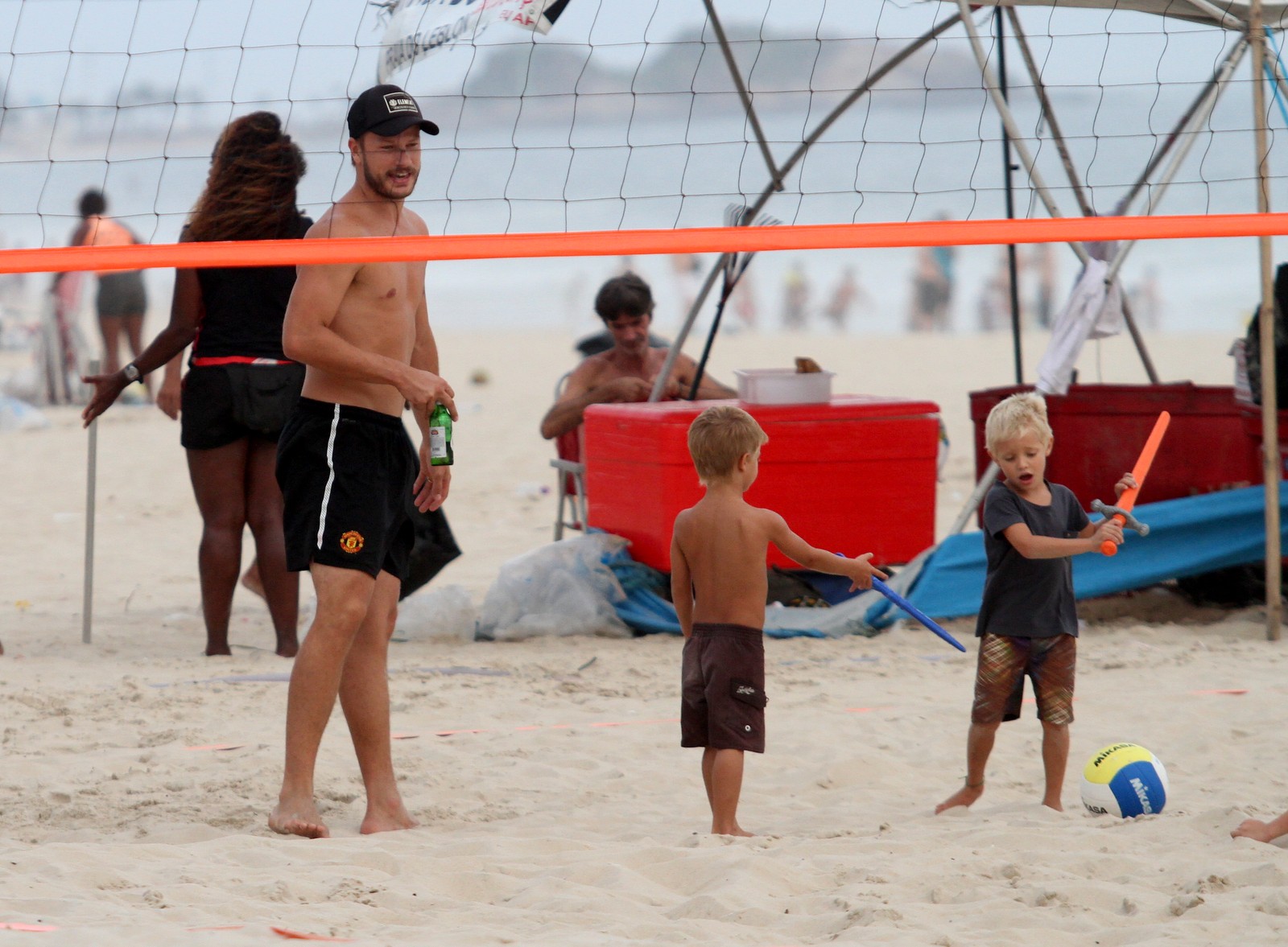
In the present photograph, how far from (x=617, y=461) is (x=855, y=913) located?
3.45 meters

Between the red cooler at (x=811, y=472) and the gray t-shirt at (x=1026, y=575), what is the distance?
2134 millimetres

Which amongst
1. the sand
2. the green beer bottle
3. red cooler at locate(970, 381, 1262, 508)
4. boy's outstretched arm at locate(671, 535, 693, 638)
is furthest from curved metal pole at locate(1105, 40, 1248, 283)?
the green beer bottle

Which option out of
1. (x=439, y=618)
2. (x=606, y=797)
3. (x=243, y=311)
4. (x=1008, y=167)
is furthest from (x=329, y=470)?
(x=1008, y=167)

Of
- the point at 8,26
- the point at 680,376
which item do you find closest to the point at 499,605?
the point at 680,376

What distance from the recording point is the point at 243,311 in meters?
5.01

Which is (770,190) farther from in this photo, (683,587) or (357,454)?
(357,454)

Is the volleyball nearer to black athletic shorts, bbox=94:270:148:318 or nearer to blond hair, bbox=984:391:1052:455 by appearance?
blond hair, bbox=984:391:1052:455

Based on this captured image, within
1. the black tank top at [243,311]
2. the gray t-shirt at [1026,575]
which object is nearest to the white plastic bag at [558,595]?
the black tank top at [243,311]

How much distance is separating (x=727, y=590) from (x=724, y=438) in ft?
1.13

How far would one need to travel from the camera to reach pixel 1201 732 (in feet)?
13.6

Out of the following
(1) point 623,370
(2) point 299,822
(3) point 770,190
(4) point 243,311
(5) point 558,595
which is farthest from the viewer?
(1) point 623,370

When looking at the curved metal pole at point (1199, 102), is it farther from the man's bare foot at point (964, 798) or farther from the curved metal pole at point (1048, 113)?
the man's bare foot at point (964, 798)

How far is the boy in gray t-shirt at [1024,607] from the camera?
137 inches

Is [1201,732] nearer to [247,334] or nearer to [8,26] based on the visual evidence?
[247,334]
